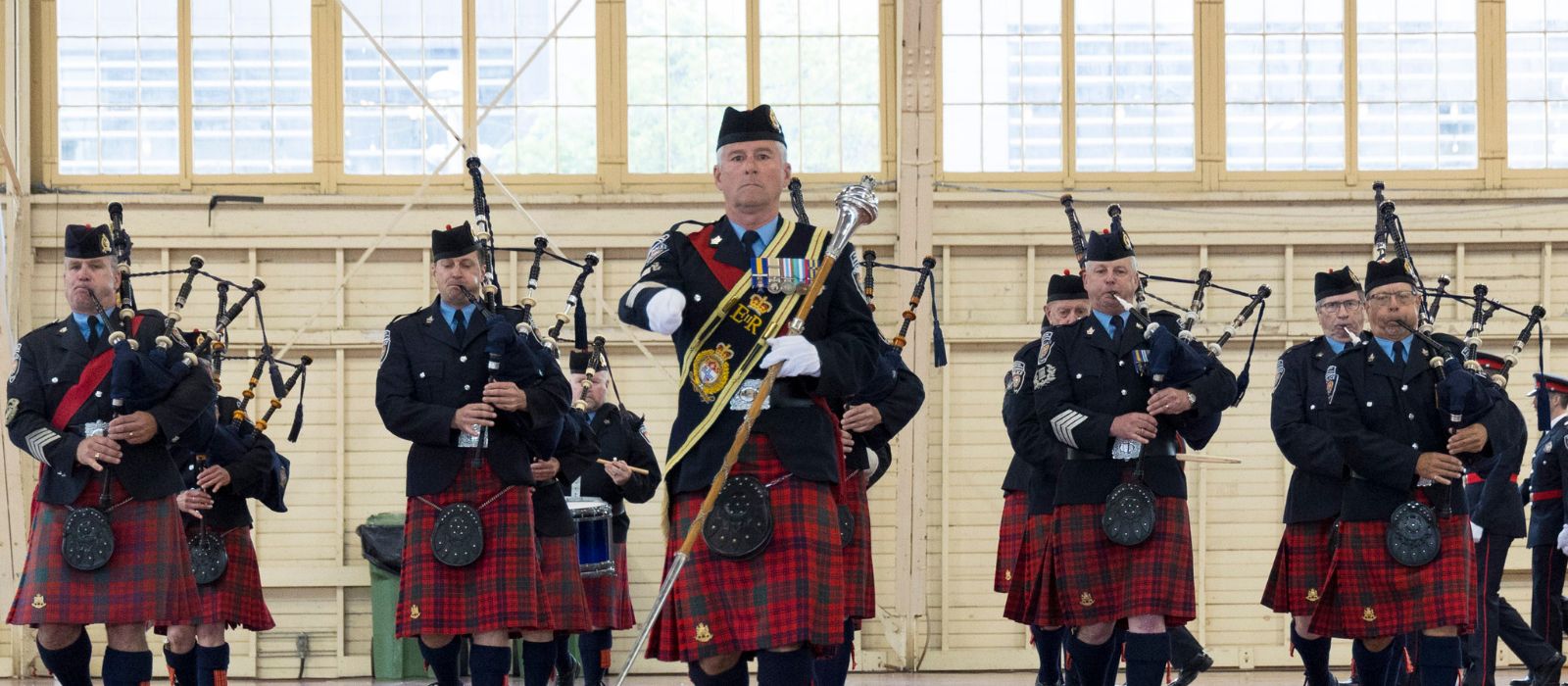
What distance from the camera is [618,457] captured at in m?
8.30

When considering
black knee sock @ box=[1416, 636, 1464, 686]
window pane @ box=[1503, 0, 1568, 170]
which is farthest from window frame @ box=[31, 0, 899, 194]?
black knee sock @ box=[1416, 636, 1464, 686]

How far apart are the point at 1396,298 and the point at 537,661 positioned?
3149 millimetres

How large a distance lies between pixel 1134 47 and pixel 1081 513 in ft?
16.4

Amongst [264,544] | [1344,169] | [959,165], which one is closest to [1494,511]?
[1344,169]

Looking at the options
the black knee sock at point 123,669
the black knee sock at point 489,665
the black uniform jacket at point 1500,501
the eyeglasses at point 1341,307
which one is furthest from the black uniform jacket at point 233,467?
the black uniform jacket at point 1500,501

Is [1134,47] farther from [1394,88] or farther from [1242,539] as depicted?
[1242,539]

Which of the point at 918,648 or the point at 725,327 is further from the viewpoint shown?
the point at 918,648

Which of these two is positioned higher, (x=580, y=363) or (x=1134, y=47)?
(x=1134, y=47)

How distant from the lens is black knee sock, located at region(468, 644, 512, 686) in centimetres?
610

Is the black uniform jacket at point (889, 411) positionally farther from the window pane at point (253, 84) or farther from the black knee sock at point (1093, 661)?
the window pane at point (253, 84)

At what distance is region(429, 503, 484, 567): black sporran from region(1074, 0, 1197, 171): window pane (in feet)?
17.5

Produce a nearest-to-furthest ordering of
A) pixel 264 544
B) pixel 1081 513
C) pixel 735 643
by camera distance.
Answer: pixel 735 643
pixel 1081 513
pixel 264 544

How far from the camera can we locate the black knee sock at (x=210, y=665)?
23.9 ft

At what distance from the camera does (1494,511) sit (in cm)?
807
